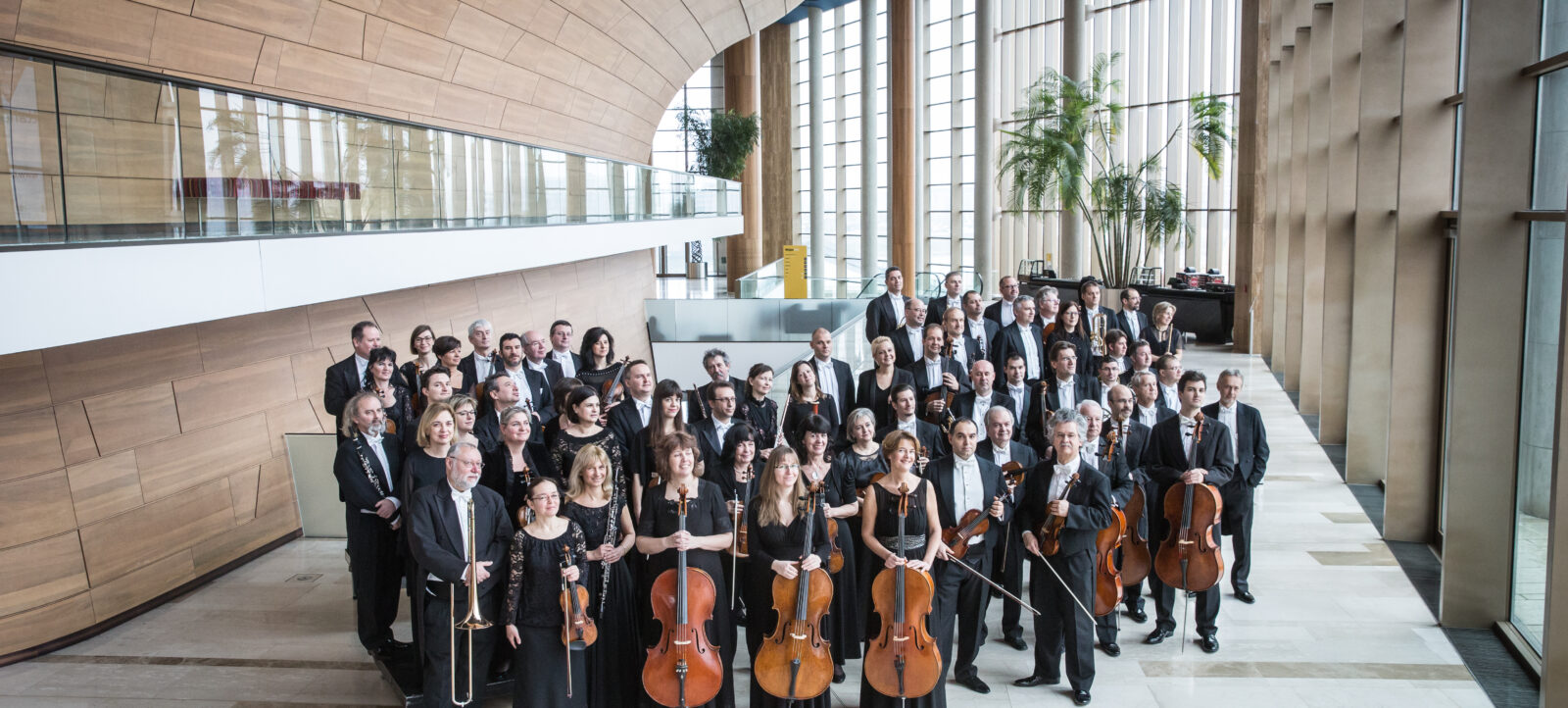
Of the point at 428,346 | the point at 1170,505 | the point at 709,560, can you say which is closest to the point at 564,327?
the point at 428,346

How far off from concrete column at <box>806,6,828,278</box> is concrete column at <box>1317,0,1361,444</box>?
1876 centimetres

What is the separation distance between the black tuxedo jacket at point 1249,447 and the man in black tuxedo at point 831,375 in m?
2.30

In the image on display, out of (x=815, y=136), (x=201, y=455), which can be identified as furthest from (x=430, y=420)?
(x=815, y=136)

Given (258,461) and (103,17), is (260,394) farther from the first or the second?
(103,17)

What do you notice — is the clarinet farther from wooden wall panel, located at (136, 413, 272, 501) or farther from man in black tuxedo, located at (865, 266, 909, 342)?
man in black tuxedo, located at (865, 266, 909, 342)

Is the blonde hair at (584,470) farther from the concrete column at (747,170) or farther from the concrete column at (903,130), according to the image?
the concrete column at (747,170)

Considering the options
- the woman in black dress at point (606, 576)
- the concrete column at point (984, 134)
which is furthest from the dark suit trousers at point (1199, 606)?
the concrete column at point (984, 134)

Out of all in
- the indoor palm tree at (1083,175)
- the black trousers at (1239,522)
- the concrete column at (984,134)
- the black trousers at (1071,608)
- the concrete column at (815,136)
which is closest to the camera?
the black trousers at (1071,608)

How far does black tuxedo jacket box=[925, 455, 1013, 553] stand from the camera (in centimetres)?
550

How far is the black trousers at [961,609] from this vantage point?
17.5ft

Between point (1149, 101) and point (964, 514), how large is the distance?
21695 mm

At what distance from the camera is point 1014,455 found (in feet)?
19.3

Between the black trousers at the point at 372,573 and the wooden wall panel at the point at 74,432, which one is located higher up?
the wooden wall panel at the point at 74,432

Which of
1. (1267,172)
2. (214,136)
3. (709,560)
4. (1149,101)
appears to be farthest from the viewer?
(1149,101)
